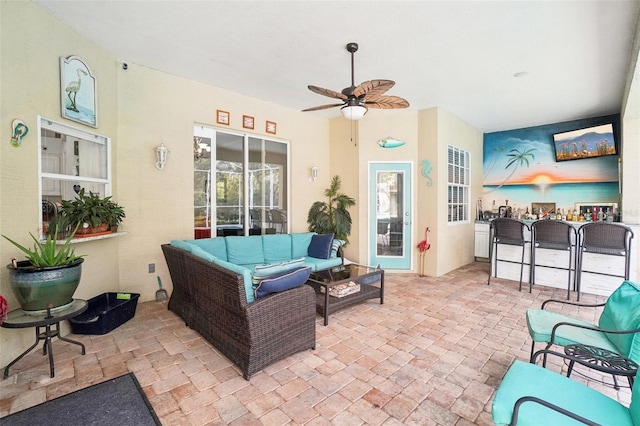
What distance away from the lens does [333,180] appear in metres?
6.07

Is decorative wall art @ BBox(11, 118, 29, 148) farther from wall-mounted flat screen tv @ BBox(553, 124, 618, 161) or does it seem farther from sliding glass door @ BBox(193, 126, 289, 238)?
wall-mounted flat screen tv @ BBox(553, 124, 618, 161)

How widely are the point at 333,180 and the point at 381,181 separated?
39.5 inches

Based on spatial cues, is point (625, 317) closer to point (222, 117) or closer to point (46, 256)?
point (46, 256)

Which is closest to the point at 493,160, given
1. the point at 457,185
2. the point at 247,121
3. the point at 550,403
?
the point at 457,185

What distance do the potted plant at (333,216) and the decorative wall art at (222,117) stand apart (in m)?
2.28

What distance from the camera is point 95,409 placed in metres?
1.96

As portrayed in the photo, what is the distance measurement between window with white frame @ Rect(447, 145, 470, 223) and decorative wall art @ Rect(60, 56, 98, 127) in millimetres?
5694

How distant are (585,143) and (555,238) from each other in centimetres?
304

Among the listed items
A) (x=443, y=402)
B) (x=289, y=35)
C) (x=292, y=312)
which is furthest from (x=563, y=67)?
(x=292, y=312)

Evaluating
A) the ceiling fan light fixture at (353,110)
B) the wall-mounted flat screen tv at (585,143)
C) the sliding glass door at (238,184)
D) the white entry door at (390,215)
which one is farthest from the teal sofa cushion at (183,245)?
the wall-mounted flat screen tv at (585,143)

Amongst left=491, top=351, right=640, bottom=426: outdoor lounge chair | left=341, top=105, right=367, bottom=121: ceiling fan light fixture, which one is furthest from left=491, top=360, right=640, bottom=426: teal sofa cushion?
left=341, top=105, right=367, bottom=121: ceiling fan light fixture

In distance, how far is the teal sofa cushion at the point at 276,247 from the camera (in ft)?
15.4

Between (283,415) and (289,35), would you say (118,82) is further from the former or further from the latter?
(283,415)

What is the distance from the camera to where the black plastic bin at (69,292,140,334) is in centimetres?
301
